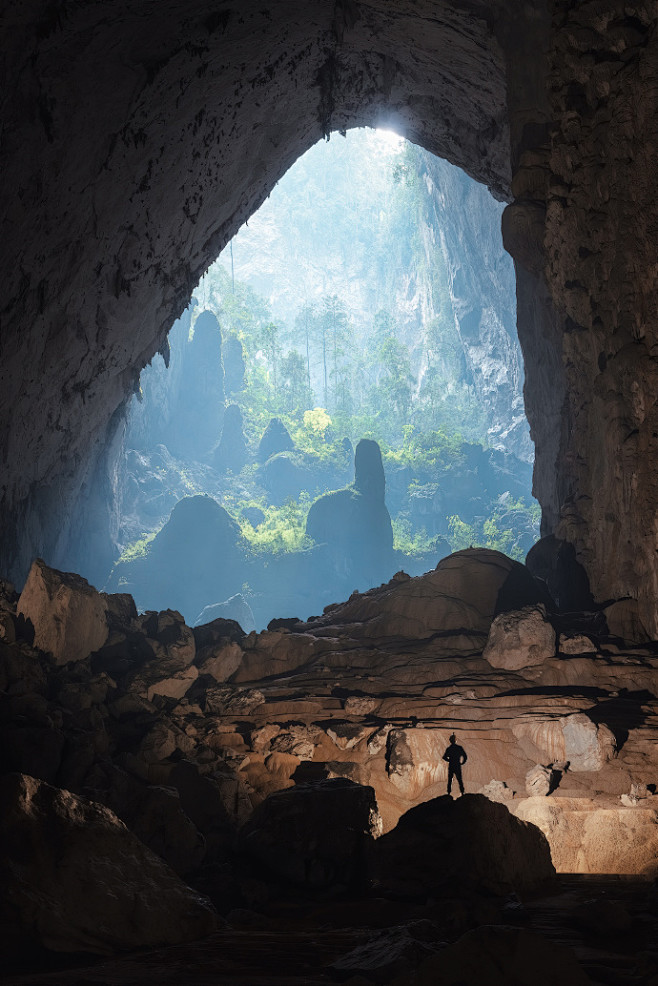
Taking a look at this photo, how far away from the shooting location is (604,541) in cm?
1389

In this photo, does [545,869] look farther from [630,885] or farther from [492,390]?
[492,390]

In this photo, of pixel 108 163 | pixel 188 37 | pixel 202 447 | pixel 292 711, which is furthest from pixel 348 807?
pixel 202 447

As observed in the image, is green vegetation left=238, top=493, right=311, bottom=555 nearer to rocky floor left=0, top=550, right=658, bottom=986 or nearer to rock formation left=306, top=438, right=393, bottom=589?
rock formation left=306, top=438, right=393, bottom=589

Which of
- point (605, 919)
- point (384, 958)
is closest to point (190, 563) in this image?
A: point (605, 919)

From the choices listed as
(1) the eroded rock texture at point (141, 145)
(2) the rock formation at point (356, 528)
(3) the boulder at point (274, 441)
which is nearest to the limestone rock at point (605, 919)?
(1) the eroded rock texture at point (141, 145)

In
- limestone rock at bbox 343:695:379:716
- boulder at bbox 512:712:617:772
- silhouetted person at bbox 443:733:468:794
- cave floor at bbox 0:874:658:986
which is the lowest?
cave floor at bbox 0:874:658:986

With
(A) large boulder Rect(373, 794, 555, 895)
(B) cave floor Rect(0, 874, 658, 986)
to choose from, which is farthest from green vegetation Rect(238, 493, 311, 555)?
(B) cave floor Rect(0, 874, 658, 986)

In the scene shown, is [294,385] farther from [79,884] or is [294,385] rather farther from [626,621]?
[79,884]

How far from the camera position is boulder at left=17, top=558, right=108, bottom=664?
12516 mm

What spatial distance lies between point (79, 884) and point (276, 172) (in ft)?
69.9

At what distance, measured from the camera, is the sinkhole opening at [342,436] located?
180 ft

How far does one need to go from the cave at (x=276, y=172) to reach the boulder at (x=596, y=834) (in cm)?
119

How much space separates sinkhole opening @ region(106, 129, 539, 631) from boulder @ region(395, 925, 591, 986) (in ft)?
124

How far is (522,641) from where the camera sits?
1227cm
